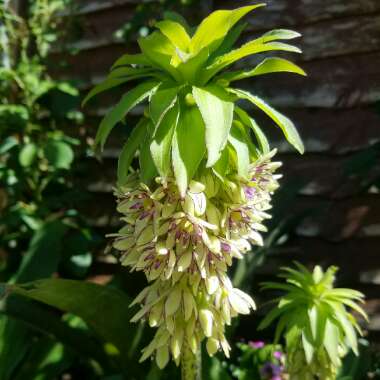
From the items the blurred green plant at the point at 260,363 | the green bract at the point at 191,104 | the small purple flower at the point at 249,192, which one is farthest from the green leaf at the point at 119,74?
the blurred green plant at the point at 260,363

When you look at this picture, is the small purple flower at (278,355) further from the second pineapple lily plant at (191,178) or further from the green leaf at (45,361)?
the second pineapple lily plant at (191,178)

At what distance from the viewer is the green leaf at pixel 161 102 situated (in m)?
0.91

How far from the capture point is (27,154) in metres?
2.50

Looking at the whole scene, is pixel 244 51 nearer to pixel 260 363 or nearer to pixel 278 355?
pixel 260 363

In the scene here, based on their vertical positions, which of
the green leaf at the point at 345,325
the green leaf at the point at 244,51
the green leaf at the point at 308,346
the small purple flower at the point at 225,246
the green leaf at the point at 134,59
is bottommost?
the green leaf at the point at 308,346

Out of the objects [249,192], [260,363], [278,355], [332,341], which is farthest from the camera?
[278,355]

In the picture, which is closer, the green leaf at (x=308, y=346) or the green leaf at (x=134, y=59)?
the green leaf at (x=134, y=59)

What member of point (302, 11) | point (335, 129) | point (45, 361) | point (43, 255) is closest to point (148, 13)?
point (302, 11)

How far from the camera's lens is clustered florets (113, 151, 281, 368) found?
96 cm

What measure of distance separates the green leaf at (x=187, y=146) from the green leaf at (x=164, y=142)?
10 mm

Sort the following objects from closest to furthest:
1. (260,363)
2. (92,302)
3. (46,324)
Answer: (92,302) < (46,324) < (260,363)

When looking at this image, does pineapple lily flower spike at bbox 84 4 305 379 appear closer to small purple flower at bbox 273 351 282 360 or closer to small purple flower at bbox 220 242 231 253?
small purple flower at bbox 220 242 231 253

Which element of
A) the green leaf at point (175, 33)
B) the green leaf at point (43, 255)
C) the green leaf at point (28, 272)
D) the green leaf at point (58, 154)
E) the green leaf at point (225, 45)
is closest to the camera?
the green leaf at point (175, 33)

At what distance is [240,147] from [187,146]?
9 centimetres
